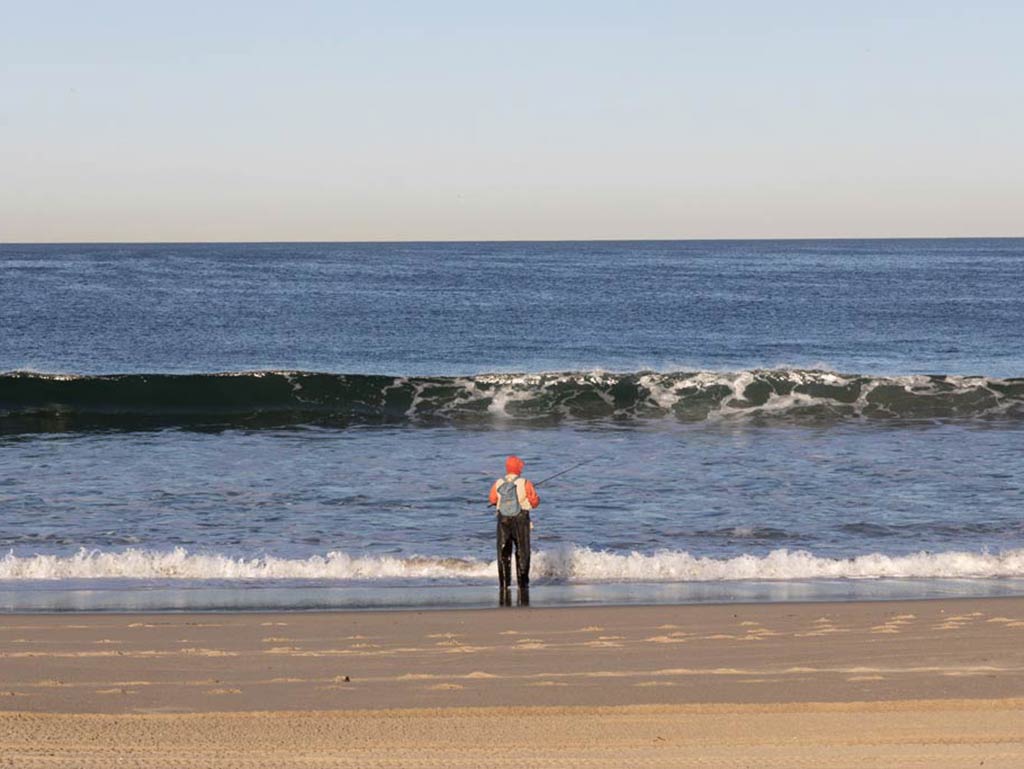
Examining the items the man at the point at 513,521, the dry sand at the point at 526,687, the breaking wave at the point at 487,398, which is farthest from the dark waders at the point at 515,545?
the breaking wave at the point at 487,398

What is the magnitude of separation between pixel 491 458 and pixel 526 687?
511 inches

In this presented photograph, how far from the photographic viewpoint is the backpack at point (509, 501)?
12.9 metres

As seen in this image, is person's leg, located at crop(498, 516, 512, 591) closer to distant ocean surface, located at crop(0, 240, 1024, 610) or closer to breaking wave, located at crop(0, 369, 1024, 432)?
distant ocean surface, located at crop(0, 240, 1024, 610)

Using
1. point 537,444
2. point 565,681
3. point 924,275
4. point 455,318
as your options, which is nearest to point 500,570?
point 565,681

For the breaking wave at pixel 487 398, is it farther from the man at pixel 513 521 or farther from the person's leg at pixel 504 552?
the person's leg at pixel 504 552

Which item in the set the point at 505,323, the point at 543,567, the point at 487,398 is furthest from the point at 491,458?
the point at 505,323

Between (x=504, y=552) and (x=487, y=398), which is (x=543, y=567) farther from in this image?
(x=487, y=398)

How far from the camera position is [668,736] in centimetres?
780

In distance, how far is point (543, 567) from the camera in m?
14.5

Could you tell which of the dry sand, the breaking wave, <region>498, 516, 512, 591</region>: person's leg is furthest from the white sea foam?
the breaking wave

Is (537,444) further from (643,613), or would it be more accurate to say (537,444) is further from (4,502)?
(643,613)

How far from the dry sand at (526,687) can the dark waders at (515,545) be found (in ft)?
3.72

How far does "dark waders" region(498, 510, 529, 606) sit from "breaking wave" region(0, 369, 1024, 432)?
14.1m

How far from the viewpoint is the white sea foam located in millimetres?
13961
